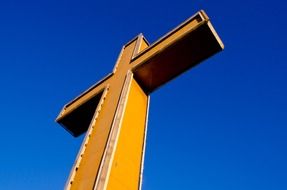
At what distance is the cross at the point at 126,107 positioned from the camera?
14.6 ft

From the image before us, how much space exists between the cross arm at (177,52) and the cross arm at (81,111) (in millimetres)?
1074

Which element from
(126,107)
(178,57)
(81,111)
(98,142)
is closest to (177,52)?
(178,57)

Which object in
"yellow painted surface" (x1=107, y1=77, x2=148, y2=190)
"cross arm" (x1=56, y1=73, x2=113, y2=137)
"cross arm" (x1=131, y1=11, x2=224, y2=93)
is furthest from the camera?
"cross arm" (x1=56, y1=73, x2=113, y2=137)

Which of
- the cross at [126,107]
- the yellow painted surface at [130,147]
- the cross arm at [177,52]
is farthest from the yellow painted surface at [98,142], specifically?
the cross arm at [177,52]

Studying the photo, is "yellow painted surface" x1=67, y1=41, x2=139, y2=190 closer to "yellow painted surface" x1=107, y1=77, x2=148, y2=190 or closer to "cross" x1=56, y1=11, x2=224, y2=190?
"cross" x1=56, y1=11, x2=224, y2=190

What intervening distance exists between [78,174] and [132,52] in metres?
3.47

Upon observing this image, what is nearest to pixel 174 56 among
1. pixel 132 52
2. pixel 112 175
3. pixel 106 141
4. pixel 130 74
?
pixel 130 74

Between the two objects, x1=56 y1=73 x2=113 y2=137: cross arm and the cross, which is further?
x1=56 y1=73 x2=113 y2=137: cross arm

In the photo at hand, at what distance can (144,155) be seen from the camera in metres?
5.14

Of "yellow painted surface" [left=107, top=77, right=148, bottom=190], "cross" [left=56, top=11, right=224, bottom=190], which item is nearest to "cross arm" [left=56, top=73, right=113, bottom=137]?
"cross" [left=56, top=11, right=224, bottom=190]

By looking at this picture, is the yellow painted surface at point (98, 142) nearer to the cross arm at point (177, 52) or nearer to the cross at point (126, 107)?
the cross at point (126, 107)

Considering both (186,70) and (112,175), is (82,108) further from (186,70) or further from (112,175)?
(112,175)

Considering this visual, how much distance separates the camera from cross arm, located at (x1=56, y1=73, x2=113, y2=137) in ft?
23.3

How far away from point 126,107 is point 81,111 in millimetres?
2208
